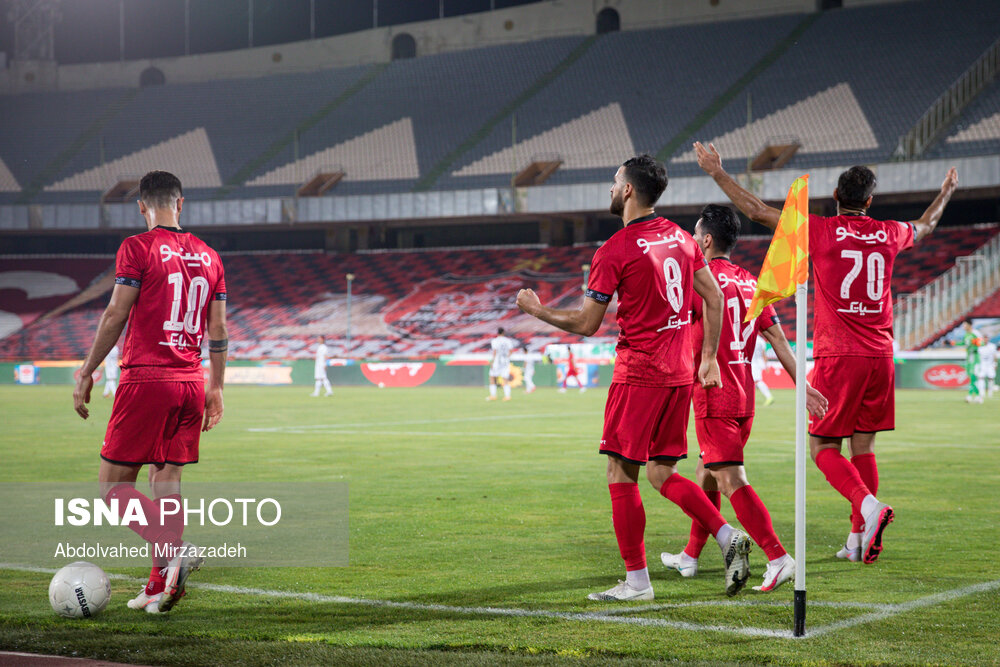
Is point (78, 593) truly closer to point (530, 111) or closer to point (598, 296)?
point (598, 296)

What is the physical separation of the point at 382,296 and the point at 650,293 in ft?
153

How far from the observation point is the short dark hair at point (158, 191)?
19.5ft

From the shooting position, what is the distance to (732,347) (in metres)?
6.70

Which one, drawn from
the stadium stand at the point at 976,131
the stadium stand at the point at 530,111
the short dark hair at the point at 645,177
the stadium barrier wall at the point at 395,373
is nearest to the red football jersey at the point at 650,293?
the short dark hair at the point at 645,177

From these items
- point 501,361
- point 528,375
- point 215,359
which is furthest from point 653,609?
point 528,375

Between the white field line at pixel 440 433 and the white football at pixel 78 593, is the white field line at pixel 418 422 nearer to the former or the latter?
the white field line at pixel 440 433

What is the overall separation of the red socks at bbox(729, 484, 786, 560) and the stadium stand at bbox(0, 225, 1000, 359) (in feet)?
121

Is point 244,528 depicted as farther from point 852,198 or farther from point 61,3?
point 61,3

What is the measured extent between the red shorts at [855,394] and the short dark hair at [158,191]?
14.0ft

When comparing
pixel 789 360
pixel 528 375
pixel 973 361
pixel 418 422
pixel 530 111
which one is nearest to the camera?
pixel 789 360

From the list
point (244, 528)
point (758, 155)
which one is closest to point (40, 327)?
point (758, 155)

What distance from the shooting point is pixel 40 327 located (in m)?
52.1

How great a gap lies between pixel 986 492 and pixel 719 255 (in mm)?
5582

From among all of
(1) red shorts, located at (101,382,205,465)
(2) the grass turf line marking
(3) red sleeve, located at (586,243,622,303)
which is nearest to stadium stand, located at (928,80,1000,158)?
(2) the grass turf line marking
